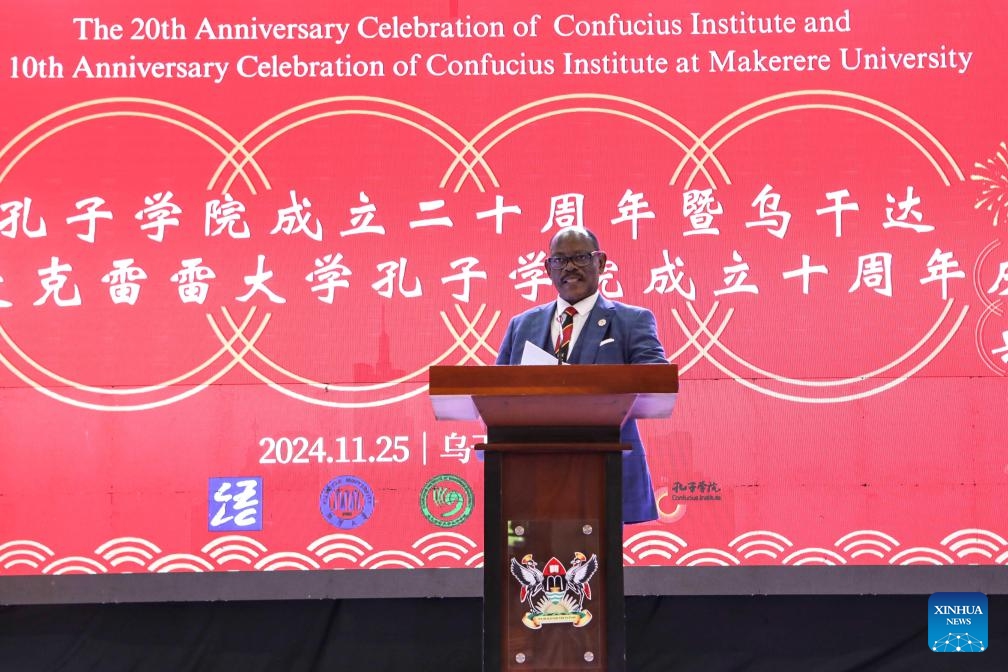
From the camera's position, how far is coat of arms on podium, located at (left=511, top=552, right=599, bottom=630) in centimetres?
169

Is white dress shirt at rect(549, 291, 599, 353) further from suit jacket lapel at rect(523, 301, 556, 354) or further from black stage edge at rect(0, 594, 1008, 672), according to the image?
black stage edge at rect(0, 594, 1008, 672)

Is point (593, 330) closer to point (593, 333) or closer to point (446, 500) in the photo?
point (593, 333)

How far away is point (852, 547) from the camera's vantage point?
3.23m

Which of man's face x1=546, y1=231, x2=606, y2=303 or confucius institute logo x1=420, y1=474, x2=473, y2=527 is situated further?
confucius institute logo x1=420, y1=474, x2=473, y2=527

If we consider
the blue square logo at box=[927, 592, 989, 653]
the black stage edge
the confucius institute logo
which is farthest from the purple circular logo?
the blue square logo at box=[927, 592, 989, 653]

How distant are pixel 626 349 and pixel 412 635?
5.23 ft

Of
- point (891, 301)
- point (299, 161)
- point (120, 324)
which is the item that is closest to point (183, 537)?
point (120, 324)

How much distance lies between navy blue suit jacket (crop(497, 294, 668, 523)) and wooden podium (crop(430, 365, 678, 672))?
0.44m

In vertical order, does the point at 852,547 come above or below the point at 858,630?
above

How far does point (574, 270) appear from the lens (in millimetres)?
2318

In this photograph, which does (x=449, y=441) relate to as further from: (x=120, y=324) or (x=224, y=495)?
(x=120, y=324)

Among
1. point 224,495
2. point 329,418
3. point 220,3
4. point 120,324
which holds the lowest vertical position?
point 224,495

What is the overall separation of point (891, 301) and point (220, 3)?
2487mm

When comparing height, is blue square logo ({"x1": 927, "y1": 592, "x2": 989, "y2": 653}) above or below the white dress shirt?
below
